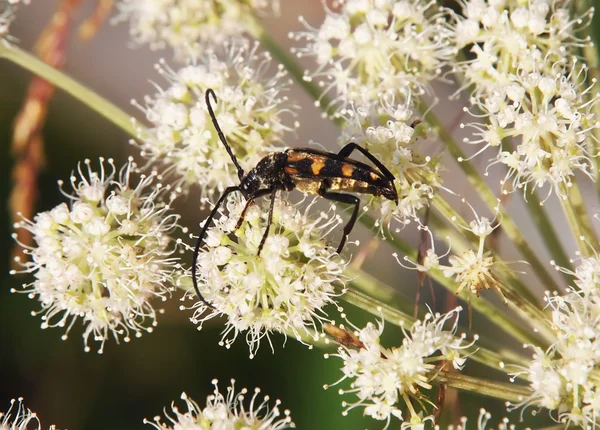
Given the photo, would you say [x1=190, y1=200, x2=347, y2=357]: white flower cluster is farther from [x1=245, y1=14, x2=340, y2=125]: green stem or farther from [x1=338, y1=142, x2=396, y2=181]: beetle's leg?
[x1=245, y1=14, x2=340, y2=125]: green stem

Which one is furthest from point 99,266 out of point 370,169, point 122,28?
point 122,28

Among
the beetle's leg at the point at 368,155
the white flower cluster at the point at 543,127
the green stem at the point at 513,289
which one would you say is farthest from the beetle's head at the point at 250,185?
the white flower cluster at the point at 543,127

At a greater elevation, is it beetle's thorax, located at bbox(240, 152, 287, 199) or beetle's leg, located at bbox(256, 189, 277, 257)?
beetle's thorax, located at bbox(240, 152, 287, 199)

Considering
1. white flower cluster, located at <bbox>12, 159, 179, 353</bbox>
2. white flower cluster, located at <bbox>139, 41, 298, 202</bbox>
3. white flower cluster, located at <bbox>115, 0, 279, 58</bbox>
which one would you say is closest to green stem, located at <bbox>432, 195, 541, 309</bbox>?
white flower cluster, located at <bbox>139, 41, 298, 202</bbox>

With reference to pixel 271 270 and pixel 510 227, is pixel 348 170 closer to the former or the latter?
pixel 271 270

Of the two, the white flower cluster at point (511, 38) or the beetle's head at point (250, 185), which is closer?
the beetle's head at point (250, 185)

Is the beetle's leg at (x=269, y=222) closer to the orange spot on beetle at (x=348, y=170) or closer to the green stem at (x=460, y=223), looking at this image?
the orange spot on beetle at (x=348, y=170)

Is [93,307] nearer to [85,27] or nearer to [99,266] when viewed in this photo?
[99,266]
